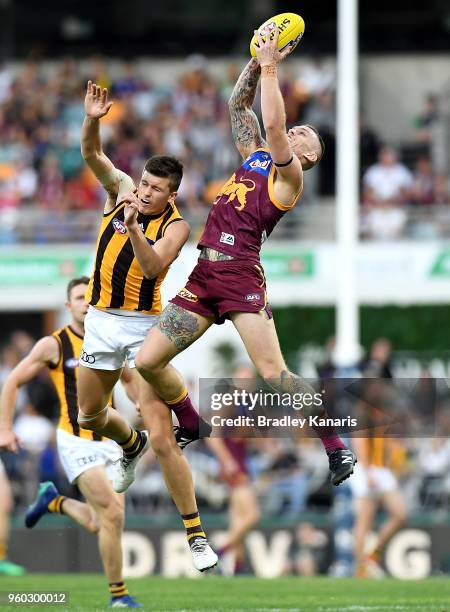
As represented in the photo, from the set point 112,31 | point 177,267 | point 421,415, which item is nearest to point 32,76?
point 112,31

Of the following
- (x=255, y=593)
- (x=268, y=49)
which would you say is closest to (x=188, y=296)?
(x=268, y=49)

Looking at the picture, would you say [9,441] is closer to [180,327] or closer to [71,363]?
[71,363]

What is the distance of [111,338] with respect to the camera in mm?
9820

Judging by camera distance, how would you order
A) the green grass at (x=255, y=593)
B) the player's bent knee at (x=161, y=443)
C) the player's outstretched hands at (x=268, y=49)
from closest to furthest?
the player's outstretched hands at (x=268, y=49)
the player's bent knee at (x=161, y=443)
the green grass at (x=255, y=593)

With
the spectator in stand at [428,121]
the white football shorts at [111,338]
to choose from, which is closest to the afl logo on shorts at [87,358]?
the white football shorts at [111,338]

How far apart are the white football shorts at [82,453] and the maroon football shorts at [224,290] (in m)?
2.40

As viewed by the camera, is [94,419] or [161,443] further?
[94,419]

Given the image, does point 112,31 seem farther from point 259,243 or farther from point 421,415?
point 259,243

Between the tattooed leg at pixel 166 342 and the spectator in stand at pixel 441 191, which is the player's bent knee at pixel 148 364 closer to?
the tattooed leg at pixel 166 342

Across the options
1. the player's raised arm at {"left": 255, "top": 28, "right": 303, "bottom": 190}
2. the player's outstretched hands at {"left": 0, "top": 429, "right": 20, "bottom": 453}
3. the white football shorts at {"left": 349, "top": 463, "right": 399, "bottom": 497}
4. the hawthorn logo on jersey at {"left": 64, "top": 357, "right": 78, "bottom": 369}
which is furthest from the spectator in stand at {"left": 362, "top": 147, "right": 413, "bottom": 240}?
the player's raised arm at {"left": 255, "top": 28, "right": 303, "bottom": 190}

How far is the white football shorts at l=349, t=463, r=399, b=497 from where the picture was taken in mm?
16234

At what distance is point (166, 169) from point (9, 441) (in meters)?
2.61

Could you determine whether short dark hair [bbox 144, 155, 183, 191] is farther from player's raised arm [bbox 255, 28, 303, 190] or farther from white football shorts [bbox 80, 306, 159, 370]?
white football shorts [bbox 80, 306, 159, 370]

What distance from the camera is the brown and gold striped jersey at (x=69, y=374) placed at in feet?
38.0
